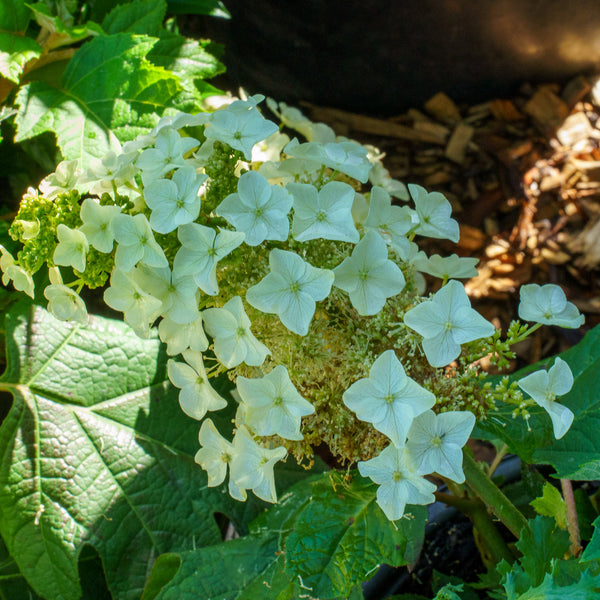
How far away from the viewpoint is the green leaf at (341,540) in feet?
2.45

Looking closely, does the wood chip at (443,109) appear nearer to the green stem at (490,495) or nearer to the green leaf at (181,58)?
the green leaf at (181,58)

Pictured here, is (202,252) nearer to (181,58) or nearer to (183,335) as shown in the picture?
(183,335)

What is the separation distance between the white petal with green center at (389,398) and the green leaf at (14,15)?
2.69 ft

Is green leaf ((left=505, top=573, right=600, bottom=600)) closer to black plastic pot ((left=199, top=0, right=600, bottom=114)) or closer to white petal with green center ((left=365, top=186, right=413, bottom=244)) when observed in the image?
white petal with green center ((left=365, top=186, right=413, bottom=244))

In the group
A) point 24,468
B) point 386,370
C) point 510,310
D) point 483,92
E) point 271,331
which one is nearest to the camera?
point 386,370

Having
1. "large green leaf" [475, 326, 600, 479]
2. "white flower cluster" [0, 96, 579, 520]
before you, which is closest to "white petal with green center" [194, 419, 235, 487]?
"white flower cluster" [0, 96, 579, 520]

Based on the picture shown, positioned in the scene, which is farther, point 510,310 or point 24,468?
point 510,310

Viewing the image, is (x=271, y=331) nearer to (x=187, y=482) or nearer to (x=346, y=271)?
(x=346, y=271)

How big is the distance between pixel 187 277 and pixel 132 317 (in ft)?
0.27

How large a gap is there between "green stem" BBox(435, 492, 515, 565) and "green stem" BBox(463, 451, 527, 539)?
14 centimetres

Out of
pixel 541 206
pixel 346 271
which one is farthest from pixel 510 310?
pixel 346 271

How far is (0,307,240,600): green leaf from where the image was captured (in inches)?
37.1

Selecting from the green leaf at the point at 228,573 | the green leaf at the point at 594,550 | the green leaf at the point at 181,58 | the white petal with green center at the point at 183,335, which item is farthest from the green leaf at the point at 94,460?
the green leaf at the point at 594,550

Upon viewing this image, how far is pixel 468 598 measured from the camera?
0.96 metres
